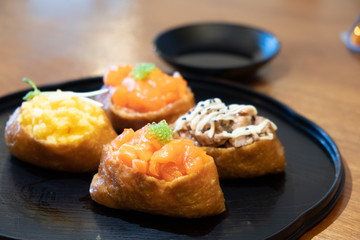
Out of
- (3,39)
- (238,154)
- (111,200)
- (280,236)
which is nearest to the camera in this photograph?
(280,236)

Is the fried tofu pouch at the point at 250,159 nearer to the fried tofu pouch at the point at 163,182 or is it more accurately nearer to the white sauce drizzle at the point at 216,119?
the white sauce drizzle at the point at 216,119

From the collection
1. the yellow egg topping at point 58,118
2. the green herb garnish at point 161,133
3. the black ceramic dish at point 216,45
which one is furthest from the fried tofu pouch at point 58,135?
the black ceramic dish at point 216,45

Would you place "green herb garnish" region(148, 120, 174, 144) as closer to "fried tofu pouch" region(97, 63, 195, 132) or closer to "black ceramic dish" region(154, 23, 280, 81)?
"fried tofu pouch" region(97, 63, 195, 132)

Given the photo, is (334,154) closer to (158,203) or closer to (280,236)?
(280,236)

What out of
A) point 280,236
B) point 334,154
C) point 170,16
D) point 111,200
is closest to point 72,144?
point 111,200

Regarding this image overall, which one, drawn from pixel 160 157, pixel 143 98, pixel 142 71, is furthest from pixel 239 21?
pixel 160 157

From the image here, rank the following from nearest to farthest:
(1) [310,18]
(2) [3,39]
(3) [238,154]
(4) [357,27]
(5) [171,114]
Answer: (3) [238,154] < (5) [171,114] < (4) [357,27] < (2) [3,39] < (1) [310,18]

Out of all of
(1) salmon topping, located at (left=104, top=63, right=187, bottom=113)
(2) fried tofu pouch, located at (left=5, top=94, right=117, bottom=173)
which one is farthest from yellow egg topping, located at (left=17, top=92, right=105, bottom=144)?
(1) salmon topping, located at (left=104, top=63, right=187, bottom=113)

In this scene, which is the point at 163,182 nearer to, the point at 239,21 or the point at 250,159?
the point at 250,159
